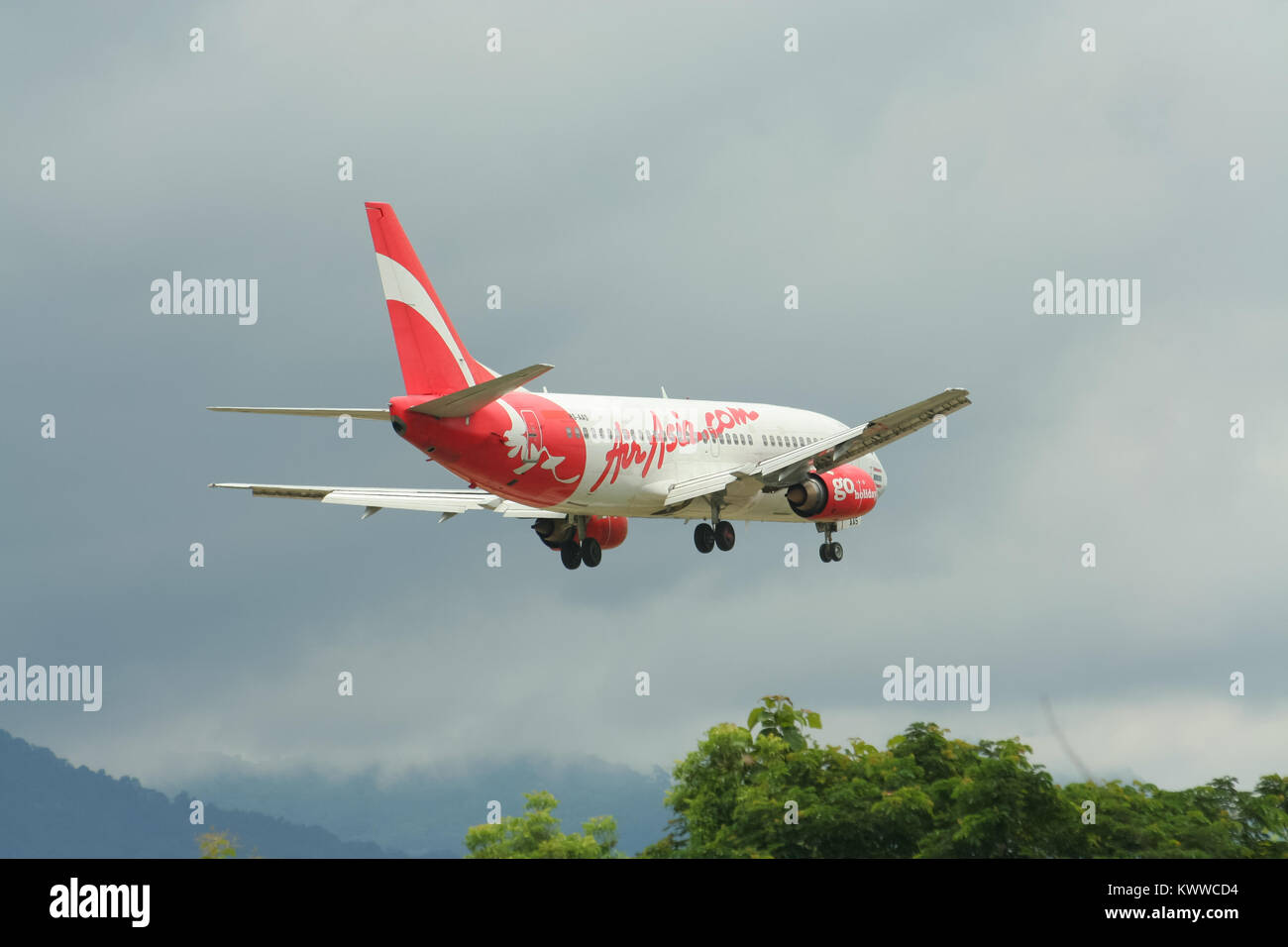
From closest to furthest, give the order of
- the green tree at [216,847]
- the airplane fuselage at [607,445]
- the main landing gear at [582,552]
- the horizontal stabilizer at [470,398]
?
1. the horizontal stabilizer at [470,398]
2. the airplane fuselage at [607,445]
3. the main landing gear at [582,552]
4. the green tree at [216,847]

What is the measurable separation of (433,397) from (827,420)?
65.6 feet

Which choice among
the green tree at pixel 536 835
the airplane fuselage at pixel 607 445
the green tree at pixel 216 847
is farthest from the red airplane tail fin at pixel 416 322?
the green tree at pixel 216 847

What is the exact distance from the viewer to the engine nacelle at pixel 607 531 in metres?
61.0

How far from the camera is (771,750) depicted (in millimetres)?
98938

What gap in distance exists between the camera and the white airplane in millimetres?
51594

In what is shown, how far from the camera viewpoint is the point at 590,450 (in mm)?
55062

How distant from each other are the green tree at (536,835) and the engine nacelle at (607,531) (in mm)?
48580

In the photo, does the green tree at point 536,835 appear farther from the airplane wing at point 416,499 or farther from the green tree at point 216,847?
the airplane wing at point 416,499

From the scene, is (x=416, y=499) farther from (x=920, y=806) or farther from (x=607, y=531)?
(x=920, y=806)

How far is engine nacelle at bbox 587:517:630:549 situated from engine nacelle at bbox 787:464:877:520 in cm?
591

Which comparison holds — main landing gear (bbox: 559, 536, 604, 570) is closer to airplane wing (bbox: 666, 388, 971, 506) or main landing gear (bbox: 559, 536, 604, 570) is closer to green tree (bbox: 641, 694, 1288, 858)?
airplane wing (bbox: 666, 388, 971, 506)

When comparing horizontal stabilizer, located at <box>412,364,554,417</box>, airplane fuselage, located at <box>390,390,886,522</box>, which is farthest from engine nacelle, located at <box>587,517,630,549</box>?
horizontal stabilizer, located at <box>412,364,554,417</box>
